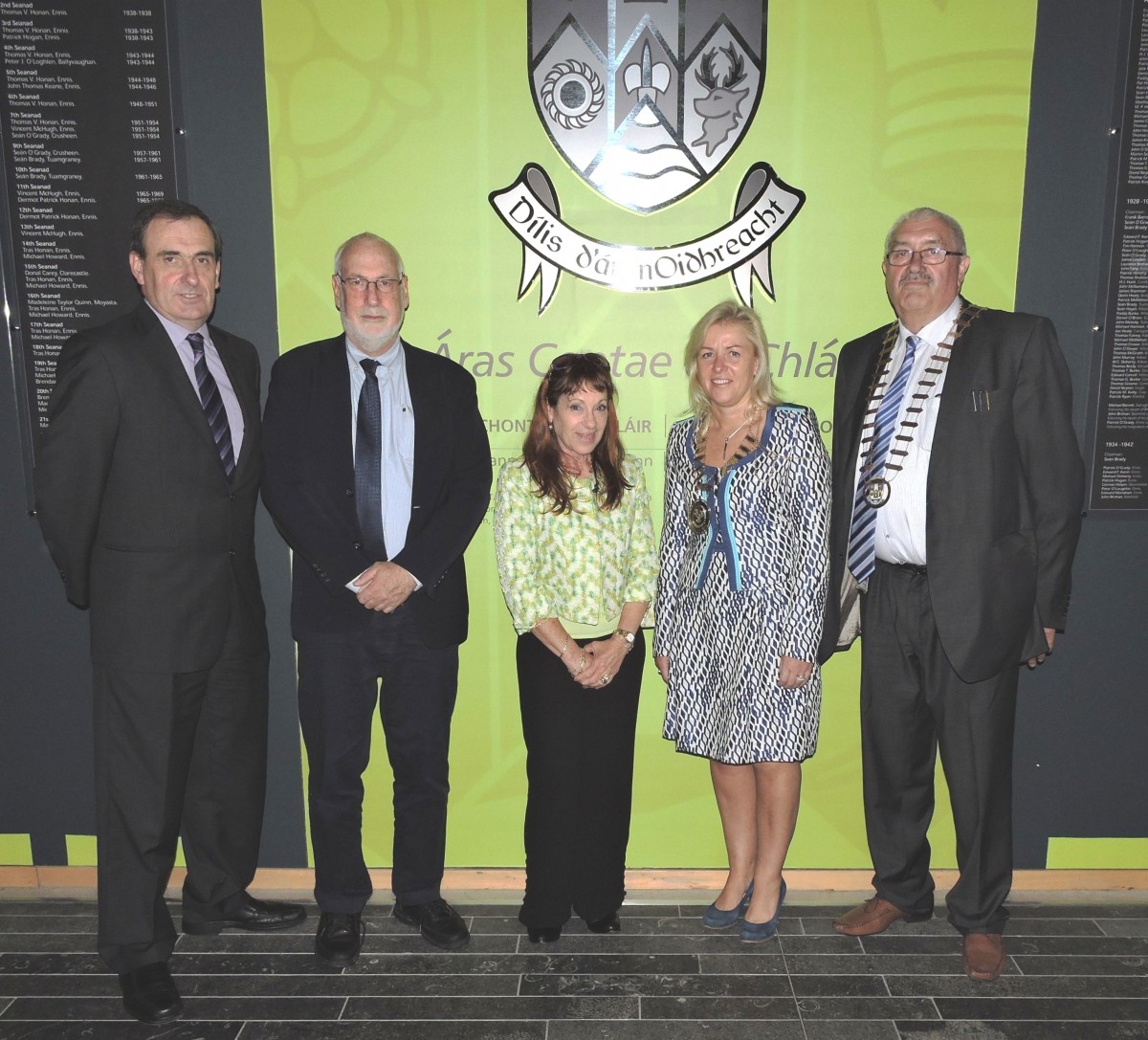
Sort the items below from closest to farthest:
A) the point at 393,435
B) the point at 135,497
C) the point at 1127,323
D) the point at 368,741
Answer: the point at 135,497 < the point at 393,435 < the point at 368,741 < the point at 1127,323

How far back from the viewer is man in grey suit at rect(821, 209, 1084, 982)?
2.52m

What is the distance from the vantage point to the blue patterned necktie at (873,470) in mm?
2633

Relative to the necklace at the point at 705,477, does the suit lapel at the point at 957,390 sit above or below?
above

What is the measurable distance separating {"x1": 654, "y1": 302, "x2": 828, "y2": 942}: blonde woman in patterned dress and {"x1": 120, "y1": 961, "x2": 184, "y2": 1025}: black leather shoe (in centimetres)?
162

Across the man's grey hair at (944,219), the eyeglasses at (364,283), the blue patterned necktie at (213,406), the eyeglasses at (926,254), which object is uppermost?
the man's grey hair at (944,219)

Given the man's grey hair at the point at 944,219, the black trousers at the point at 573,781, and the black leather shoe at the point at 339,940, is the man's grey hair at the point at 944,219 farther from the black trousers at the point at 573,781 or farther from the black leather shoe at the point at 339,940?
the black leather shoe at the point at 339,940

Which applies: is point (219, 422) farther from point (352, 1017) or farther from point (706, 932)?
point (706, 932)

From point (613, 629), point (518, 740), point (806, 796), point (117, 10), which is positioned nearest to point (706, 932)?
point (806, 796)

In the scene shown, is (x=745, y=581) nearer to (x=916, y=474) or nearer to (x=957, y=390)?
(x=916, y=474)

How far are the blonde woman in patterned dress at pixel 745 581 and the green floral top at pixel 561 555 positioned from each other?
203mm

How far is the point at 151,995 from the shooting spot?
253 centimetres

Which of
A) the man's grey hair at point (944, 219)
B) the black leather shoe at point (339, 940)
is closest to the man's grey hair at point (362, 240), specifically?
the man's grey hair at point (944, 219)

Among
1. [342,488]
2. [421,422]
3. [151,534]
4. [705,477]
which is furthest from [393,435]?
[705,477]

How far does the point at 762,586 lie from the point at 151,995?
82.3 inches
